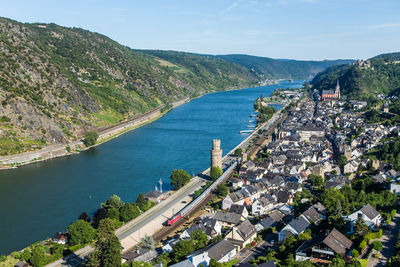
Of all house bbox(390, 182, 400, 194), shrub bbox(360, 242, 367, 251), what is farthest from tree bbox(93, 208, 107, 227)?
house bbox(390, 182, 400, 194)

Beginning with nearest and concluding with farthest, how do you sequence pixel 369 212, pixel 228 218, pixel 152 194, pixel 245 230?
pixel 369 212, pixel 245 230, pixel 228 218, pixel 152 194

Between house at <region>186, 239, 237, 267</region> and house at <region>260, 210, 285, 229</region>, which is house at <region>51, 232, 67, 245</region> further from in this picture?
house at <region>260, 210, 285, 229</region>

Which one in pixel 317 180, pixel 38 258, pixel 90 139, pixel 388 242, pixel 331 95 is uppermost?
pixel 331 95

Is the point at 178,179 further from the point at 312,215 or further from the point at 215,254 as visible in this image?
the point at 215,254

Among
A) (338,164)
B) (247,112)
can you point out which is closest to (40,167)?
(338,164)

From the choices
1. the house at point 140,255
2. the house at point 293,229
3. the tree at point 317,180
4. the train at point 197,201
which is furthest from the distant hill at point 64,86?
the house at point 293,229

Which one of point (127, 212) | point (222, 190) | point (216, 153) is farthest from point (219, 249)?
point (216, 153)

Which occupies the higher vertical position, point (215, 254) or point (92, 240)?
point (215, 254)

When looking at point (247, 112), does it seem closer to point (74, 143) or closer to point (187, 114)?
point (187, 114)
